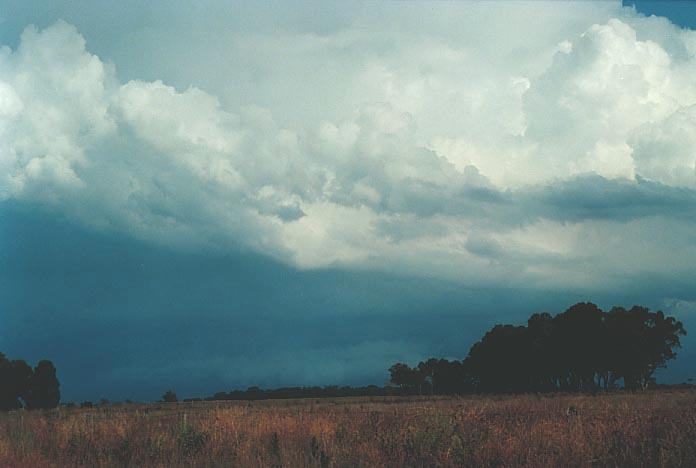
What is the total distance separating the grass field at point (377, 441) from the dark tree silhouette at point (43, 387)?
78323 millimetres

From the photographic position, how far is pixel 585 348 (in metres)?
78.6

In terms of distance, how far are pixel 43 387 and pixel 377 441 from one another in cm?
8722

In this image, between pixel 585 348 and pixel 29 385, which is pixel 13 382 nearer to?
pixel 29 385

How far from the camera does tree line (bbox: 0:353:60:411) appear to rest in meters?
91.7

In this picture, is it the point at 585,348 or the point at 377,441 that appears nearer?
the point at 377,441

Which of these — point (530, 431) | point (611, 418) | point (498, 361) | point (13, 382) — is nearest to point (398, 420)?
point (530, 431)

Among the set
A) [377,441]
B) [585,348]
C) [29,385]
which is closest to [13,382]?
[29,385]

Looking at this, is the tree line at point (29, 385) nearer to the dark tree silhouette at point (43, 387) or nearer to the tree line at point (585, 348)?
the dark tree silhouette at point (43, 387)

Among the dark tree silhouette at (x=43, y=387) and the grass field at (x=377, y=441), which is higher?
the dark tree silhouette at (x=43, y=387)

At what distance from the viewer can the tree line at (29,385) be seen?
91688mm

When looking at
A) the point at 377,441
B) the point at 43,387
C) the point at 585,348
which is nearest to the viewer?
the point at 377,441

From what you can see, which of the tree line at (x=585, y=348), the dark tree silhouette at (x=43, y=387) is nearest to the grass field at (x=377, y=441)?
the tree line at (x=585, y=348)

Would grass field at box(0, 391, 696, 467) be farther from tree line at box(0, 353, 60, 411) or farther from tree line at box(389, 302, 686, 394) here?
tree line at box(0, 353, 60, 411)

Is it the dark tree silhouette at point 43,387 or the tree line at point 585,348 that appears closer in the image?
the tree line at point 585,348
